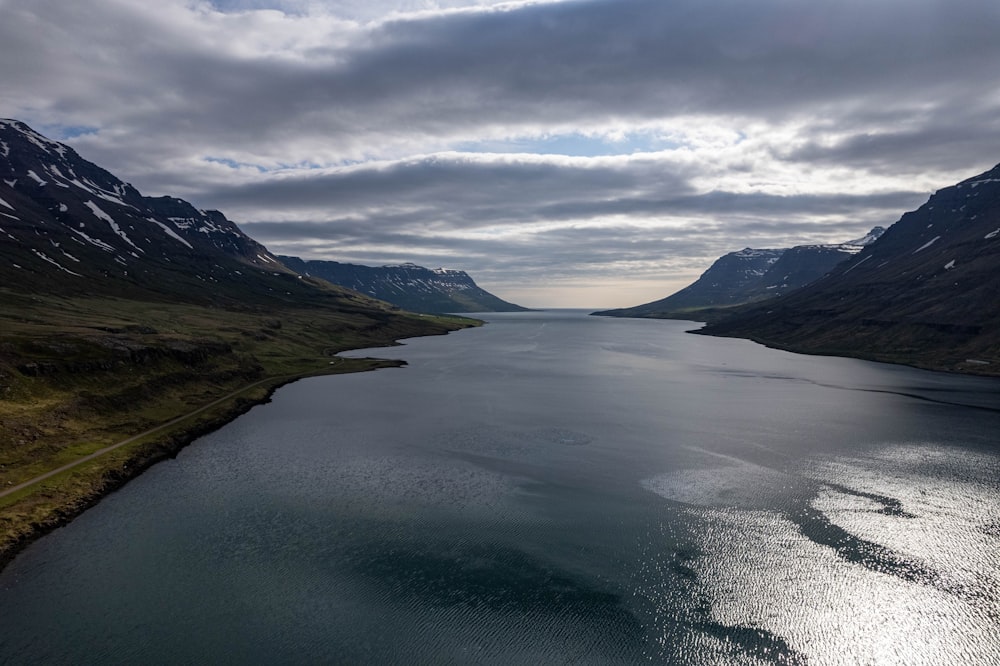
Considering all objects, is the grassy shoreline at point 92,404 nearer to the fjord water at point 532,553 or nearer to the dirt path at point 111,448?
the dirt path at point 111,448

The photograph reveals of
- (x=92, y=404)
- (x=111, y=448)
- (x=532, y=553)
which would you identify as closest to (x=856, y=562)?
(x=532, y=553)

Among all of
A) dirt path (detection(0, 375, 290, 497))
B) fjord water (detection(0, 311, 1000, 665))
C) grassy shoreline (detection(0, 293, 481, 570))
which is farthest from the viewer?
grassy shoreline (detection(0, 293, 481, 570))

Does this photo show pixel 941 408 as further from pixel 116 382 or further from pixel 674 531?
pixel 116 382

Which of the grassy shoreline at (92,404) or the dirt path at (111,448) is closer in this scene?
the dirt path at (111,448)

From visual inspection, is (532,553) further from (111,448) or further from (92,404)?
(92,404)

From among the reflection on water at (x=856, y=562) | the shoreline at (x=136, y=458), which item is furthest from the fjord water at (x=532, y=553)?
the shoreline at (x=136, y=458)

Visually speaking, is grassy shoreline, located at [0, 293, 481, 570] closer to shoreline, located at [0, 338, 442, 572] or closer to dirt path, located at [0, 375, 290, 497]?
shoreline, located at [0, 338, 442, 572]

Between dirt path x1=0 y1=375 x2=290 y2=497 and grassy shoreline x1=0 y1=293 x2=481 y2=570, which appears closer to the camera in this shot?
dirt path x1=0 y1=375 x2=290 y2=497

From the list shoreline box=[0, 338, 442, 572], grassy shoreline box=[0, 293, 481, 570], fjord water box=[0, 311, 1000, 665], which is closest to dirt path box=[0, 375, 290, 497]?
shoreline box=[0, 338, 442, 572]
